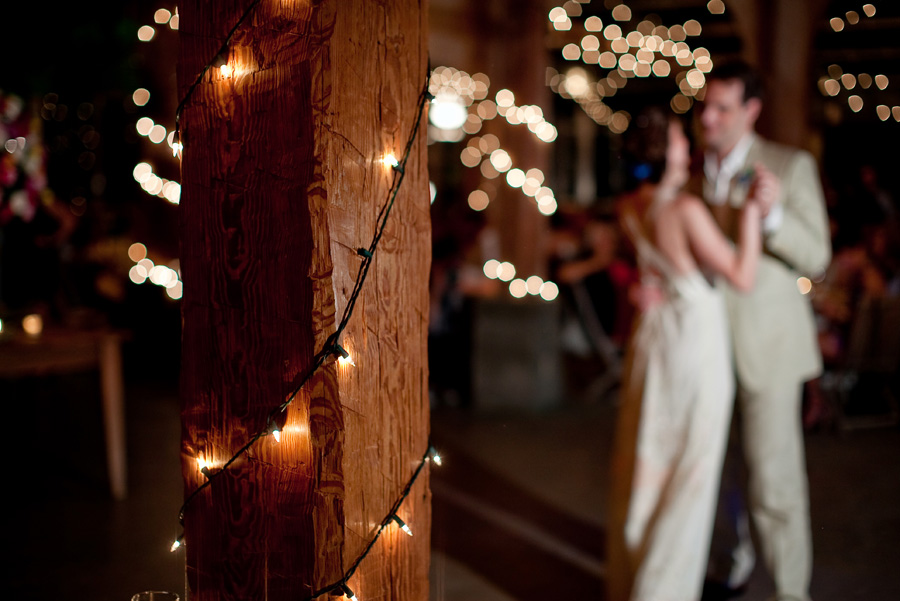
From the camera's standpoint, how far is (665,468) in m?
2.70

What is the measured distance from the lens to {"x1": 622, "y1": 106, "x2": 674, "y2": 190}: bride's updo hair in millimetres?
2678

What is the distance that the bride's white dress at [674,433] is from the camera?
8.54ft

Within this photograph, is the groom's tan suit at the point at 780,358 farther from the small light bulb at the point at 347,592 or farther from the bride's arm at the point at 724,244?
the small light bulb at the point at 347,592

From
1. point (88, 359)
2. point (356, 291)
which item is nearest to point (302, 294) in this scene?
point (356, 291)

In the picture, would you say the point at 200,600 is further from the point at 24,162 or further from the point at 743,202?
the point at 24,162

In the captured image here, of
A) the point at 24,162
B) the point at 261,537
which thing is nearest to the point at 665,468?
the point at 261,537

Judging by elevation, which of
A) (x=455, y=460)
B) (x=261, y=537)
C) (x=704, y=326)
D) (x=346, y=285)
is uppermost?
(x=346, y=285)

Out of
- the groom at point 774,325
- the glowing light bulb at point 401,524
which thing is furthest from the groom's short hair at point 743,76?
the glowing light bulb at point 401,524

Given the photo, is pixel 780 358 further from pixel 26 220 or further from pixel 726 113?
pixel 26 220

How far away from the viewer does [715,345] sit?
2654mm

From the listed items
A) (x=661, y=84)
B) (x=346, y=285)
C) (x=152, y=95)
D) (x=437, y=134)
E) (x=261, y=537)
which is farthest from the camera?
(x=661, y=84)

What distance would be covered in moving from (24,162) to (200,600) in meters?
2.59

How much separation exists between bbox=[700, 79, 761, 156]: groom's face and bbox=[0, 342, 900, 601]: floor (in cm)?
168

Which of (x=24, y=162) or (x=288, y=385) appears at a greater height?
(x=24, y=162)
